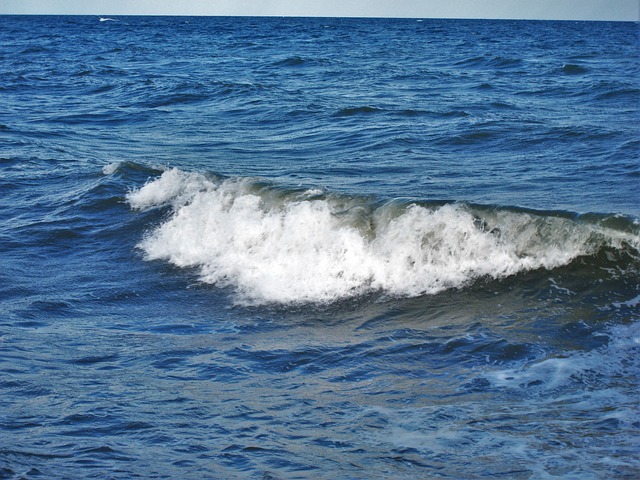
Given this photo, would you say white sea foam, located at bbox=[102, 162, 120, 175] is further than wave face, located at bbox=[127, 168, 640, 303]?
Yes

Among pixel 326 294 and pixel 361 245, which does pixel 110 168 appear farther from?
pixel 326 294

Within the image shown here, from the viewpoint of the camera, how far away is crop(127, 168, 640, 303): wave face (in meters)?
8.37

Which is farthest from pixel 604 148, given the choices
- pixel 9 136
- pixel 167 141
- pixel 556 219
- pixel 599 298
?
pixel 9 136

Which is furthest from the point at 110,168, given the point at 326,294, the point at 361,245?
the point at 326,294

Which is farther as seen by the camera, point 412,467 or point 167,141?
point 167,141

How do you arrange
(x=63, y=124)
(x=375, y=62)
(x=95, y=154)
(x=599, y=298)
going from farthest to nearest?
(x=375, y=62), (x=63, y=124), (x=95, y=154), (x=599, y=298)

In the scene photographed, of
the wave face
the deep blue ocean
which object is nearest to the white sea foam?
the deep blue ocean

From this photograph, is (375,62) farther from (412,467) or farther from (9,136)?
(412,467)

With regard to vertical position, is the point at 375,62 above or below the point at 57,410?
above

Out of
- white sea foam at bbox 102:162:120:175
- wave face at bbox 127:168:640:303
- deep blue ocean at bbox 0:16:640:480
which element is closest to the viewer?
deep blue ocean at bbox 0:16:640:480

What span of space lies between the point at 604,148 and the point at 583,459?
9.85 metres

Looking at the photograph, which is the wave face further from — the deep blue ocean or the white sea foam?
the white sea foam

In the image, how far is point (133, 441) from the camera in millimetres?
4742

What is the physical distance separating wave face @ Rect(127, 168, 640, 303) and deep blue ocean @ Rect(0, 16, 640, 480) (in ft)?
0.10
